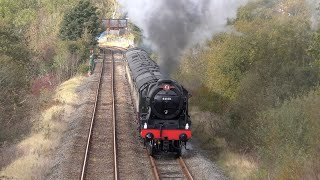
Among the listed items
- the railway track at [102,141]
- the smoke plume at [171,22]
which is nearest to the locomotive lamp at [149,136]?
the railway track at [102,141]

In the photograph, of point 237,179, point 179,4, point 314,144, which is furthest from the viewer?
point 179,4

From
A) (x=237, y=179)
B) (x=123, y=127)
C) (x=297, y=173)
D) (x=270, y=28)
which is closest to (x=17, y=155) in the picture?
(x=123, y=127)

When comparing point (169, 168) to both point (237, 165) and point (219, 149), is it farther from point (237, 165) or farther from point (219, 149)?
point (219, 149)

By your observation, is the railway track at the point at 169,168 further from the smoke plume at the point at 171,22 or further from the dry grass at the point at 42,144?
the smoke plume at the point at 171,22

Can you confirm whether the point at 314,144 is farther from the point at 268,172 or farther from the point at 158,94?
the point at 158,94

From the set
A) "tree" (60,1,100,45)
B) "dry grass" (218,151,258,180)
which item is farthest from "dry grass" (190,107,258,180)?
"tree" (60,1,100,45)

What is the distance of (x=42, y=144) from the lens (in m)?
17.5

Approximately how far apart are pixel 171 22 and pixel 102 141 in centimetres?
654

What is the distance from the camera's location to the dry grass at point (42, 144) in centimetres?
1445

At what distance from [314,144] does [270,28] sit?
14.3 metres

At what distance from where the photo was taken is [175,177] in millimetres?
13836

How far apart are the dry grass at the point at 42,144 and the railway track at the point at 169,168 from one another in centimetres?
358

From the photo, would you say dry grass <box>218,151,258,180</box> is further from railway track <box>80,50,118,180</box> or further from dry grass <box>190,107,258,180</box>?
railway track <box>80,50,118,180</box>

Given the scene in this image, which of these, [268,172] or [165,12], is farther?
[165,12]
